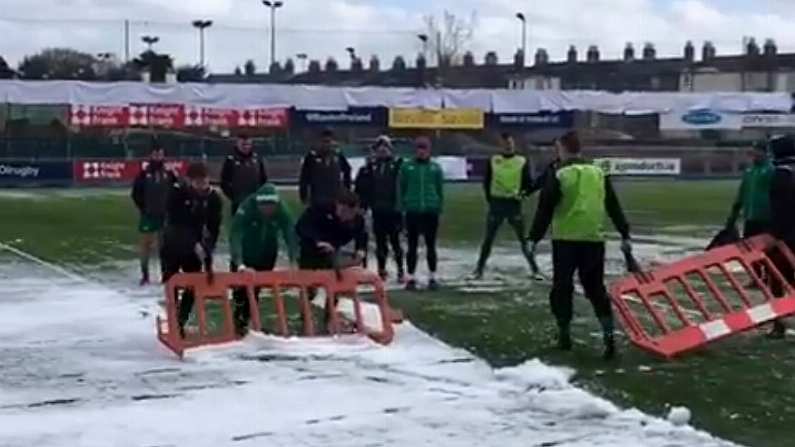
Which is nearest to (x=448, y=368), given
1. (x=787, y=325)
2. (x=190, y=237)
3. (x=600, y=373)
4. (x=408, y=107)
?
(x=600, y=373)

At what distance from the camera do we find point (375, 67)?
11388 cm

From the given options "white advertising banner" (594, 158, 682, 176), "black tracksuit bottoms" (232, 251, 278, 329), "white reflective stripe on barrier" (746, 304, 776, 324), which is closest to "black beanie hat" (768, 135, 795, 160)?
"white reflective stripe on barrier" (746, 304, 776, 324)

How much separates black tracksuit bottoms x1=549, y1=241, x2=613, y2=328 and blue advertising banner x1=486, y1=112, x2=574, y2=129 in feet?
124

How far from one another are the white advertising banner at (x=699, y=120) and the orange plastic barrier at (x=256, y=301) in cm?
3992

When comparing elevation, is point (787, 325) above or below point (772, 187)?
Answer: below

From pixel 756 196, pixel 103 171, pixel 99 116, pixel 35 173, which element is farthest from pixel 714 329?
pixel 35 173

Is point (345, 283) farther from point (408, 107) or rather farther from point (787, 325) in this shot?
point (408, 107)

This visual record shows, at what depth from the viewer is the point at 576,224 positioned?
467 inches

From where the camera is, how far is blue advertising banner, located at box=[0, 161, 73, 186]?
4797 centimetres

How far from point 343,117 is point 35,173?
32.1 feet

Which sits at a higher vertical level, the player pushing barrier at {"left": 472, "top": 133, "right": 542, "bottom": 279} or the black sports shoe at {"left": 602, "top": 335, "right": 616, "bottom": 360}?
the player pushing barrier at {"left": 472, "top": 133, "right": 542, "bottom": 279}

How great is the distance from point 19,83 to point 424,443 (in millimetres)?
36615

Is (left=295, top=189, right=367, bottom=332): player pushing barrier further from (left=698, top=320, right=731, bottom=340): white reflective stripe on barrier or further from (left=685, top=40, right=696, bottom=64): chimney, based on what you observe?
(left=685, top=40, right=696, bottom=64): chimney

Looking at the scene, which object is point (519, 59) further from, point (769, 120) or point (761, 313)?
point (761, 313)
